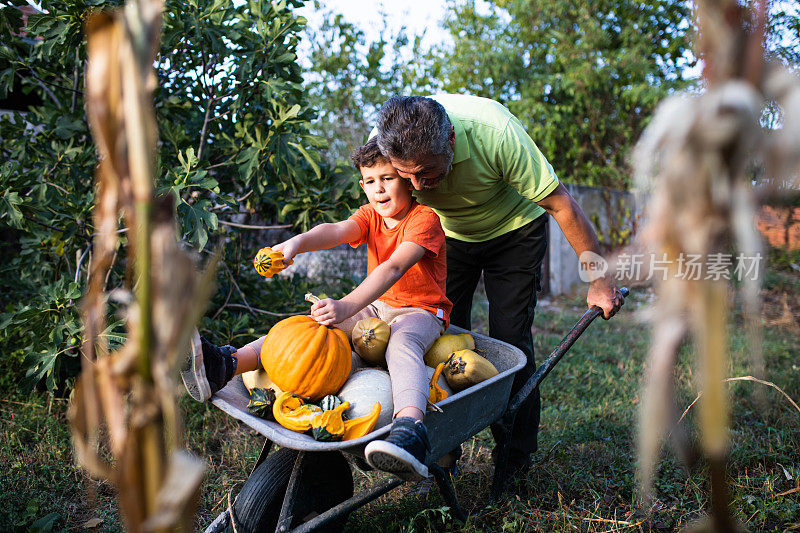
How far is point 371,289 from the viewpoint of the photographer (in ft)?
7.10

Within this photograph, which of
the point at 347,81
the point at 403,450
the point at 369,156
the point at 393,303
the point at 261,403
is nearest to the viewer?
the point at 403,450

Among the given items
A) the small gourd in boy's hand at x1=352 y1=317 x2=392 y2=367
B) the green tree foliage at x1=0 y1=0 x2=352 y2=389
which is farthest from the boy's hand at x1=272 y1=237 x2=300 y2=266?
the green tree foliage at x1=0 y1=0 x2=352 y2=389

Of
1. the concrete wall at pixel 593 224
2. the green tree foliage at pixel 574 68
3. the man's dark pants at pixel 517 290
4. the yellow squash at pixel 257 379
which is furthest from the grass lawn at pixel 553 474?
the green tree foliage at pixel 574 68

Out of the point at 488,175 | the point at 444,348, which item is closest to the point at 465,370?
the point at 444,348

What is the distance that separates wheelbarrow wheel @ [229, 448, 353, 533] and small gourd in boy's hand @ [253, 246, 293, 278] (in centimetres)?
64

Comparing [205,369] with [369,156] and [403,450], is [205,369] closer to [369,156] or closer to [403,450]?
[403,450]

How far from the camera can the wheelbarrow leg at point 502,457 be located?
2408mm

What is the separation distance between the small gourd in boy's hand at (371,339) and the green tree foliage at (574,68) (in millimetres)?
7202

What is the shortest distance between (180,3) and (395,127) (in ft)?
5.00

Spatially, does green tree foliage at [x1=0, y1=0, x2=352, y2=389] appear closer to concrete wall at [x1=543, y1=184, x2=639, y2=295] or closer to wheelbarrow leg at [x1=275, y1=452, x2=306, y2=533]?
wheelbarrow leg at [x1=275, y1=452, x2=306, y2=533]

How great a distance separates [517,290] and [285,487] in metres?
1.45

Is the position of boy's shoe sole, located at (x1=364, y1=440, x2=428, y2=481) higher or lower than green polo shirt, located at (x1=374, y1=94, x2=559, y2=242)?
lower

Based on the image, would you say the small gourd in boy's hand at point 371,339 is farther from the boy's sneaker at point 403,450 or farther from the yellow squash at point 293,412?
the boy's sneaker at point 403,450

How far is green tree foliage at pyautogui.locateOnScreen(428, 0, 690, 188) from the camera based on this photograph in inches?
340
